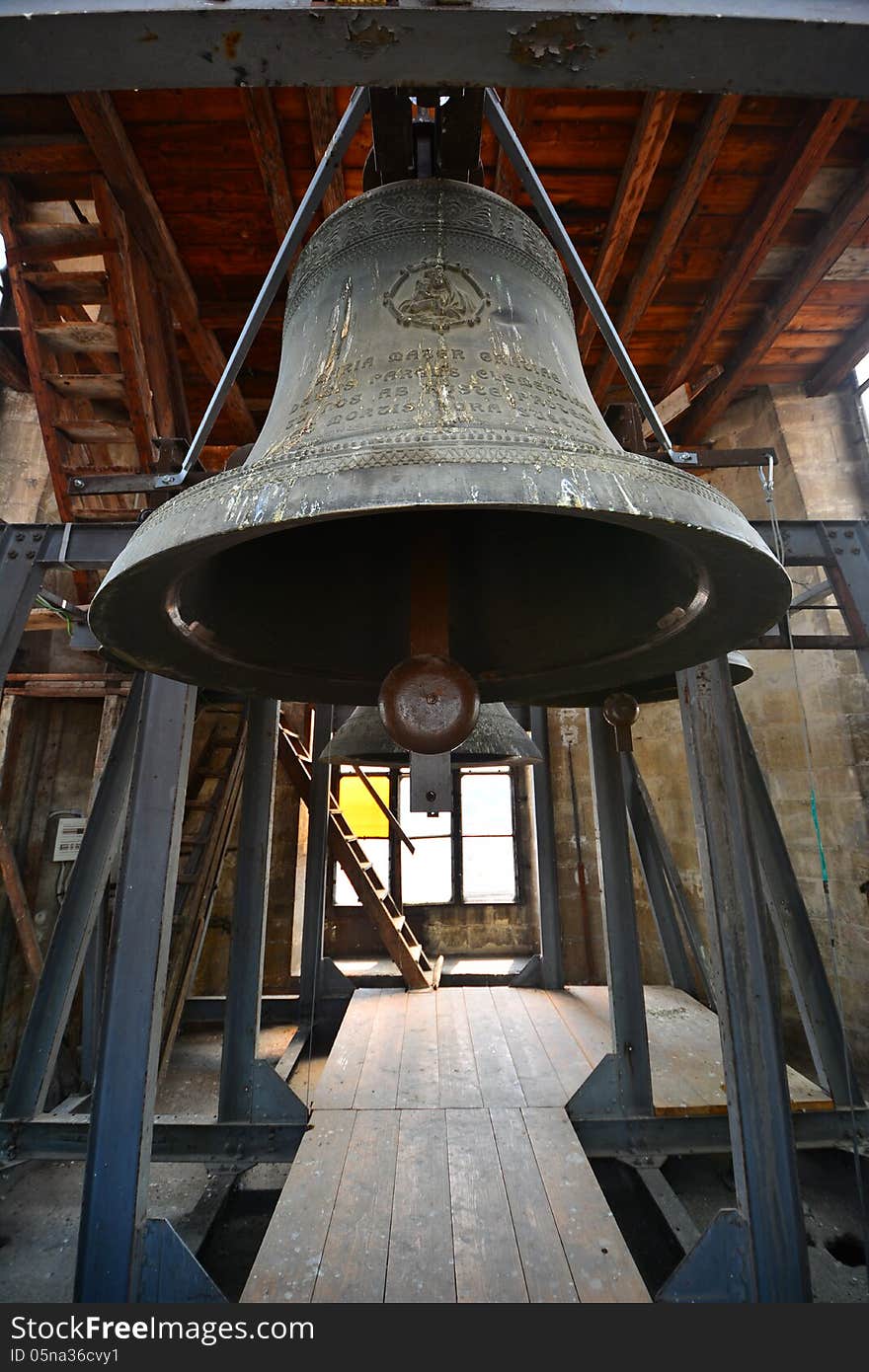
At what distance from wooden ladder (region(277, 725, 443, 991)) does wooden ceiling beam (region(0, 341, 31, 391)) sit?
12.4 ft

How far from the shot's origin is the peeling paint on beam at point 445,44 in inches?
40.3

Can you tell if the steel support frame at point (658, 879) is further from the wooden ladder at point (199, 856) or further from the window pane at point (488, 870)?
the window pane at point (488, 870)

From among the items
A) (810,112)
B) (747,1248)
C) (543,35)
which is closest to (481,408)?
(543,35)

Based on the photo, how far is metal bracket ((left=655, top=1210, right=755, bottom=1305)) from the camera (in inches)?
75.6

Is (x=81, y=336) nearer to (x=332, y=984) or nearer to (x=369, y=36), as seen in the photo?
(x=369, y=36)

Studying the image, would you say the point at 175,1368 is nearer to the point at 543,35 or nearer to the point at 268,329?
the point at 543,35

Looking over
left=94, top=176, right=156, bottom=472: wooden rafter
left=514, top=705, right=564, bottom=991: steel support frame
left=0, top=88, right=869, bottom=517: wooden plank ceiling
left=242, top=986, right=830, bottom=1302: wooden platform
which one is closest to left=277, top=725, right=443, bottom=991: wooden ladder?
left=242, top=986, right=830, bottom=1302: wooden platform

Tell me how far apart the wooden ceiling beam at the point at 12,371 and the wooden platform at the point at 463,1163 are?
5.83 meters

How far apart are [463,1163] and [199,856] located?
3136mm

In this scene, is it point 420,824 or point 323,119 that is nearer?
point 323,119

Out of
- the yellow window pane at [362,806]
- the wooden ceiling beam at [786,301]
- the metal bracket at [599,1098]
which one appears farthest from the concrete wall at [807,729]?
→ the yellow window pane at [362,806]

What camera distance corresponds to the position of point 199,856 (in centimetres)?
503

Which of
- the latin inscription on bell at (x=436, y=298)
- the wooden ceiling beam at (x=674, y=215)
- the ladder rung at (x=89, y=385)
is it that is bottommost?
the latin inscription on bell at (x=436, y=298)

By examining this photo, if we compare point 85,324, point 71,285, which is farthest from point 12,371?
point 85,324
